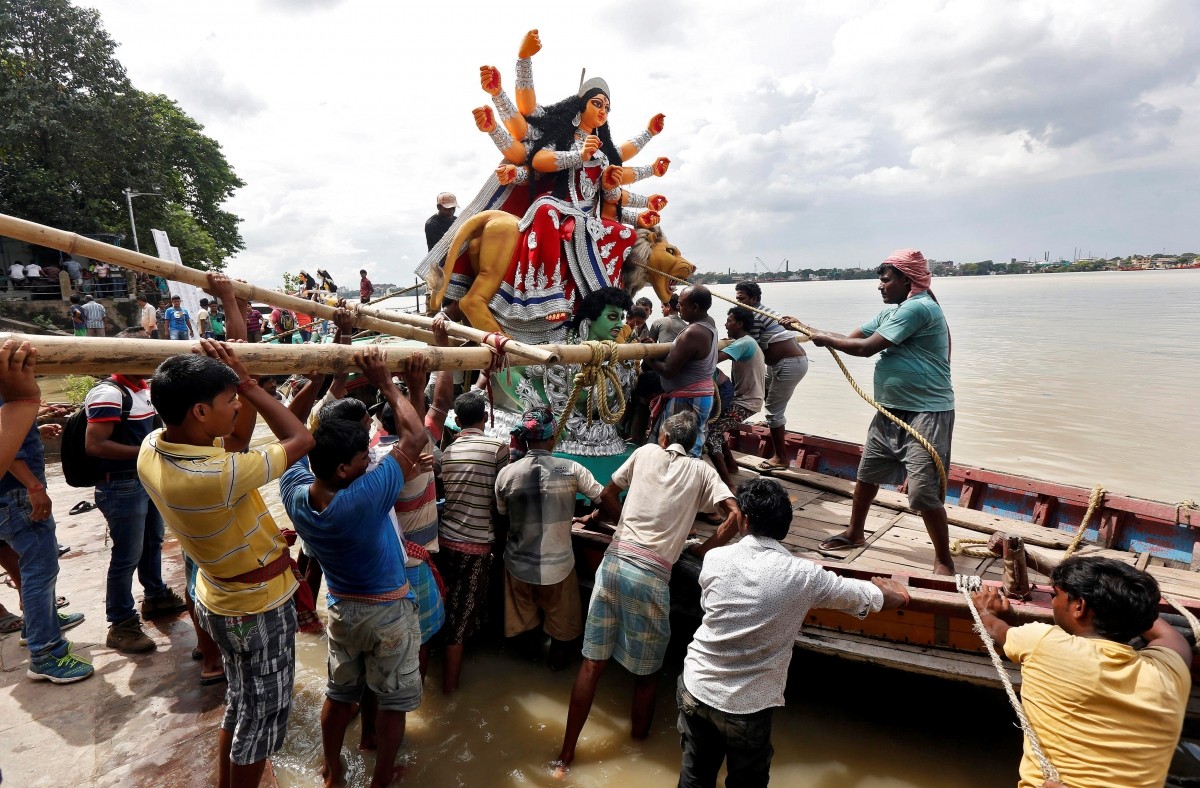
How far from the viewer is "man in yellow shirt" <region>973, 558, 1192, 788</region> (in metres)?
1.70

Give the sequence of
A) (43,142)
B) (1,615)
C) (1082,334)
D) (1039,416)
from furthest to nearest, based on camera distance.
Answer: (1082,334) < (43,142) < (1039,416) < (1,615)

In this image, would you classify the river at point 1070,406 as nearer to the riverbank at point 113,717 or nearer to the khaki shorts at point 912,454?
the khaki shorts at point 912,454

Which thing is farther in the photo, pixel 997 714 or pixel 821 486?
pixel 821 486

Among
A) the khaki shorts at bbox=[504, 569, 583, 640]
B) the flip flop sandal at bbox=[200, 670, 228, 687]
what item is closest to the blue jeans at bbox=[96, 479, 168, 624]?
the flip flop sandal at bbox=[200, 670, 228, 687]

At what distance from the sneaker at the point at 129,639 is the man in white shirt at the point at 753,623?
3.28 m

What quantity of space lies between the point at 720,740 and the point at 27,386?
247 centimetres

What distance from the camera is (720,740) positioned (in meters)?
2.26

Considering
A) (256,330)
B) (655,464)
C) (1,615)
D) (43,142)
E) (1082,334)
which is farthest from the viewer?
(1082,334)

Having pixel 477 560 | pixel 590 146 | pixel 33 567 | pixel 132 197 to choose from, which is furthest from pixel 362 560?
pixel 132 197

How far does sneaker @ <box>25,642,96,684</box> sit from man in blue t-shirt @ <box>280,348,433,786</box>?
173 cm

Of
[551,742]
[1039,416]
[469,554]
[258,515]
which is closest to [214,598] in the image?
[258,515]

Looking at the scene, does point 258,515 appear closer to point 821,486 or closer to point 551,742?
point 551,742

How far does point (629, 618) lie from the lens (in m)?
2.86

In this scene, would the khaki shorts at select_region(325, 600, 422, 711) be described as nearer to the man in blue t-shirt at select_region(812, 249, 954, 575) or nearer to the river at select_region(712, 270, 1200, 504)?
the man in blue t-shirt at select_region(812, 249, 954, 575)
